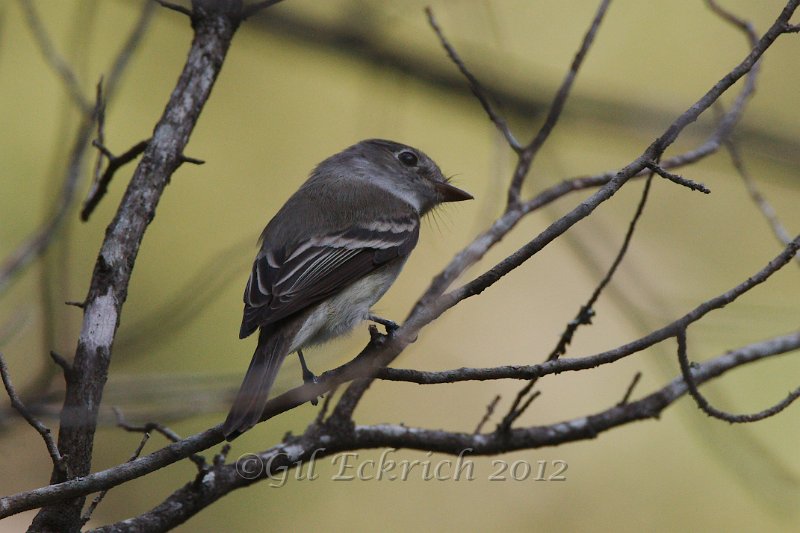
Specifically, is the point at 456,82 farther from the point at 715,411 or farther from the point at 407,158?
the point at 715,411

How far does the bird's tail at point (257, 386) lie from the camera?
262cm

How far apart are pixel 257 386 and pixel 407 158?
87.5 inches

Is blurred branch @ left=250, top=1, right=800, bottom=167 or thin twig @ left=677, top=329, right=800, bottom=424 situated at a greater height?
blurred branch @ left=250, top=1, right=800, bottom=167

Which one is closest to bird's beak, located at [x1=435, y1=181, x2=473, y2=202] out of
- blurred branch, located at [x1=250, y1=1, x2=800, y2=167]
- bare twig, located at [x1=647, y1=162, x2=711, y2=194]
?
blurred branch, located at [x1=250, y1=1, x2=800, y2=167]

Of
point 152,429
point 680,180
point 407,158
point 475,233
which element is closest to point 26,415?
point 152,429

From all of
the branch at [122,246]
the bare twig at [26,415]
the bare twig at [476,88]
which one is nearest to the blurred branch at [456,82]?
the bare twig at [476,88]

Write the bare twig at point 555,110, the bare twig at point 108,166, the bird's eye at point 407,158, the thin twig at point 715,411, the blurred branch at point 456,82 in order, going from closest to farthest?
the thin twig at point 715,411
the bare twig at point 108,166
the bare twig at point 555,110
the blurred branch at point 456,82
the bird's eye at point 407,158

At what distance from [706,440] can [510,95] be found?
1.94 metres

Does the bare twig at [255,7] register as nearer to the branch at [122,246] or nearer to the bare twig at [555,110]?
the branch at [122,246]

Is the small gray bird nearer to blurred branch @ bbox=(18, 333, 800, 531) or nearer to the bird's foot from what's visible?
the bird's foot

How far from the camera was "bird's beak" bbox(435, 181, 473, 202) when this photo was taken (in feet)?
15.3

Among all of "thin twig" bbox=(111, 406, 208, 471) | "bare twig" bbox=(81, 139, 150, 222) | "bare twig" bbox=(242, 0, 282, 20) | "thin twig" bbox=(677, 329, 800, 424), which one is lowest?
"thin twig" bbox=(111, 406, 208, 471)

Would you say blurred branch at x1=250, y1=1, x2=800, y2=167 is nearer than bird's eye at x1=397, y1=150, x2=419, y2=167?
Yes

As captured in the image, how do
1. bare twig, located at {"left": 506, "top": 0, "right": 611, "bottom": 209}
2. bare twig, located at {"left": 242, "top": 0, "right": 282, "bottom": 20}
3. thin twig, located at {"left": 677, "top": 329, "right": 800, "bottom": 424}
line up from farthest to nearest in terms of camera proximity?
bare twig, located at {"left": 506, "top": 0, "right": 611, "bottom": 209} < bare twig, located at {"left": 242, "top": 0, "right": 282, "bottom": 20} < thin twig, located at {"left": 677, "top": 329, "right": 800, "bottom": 424}
